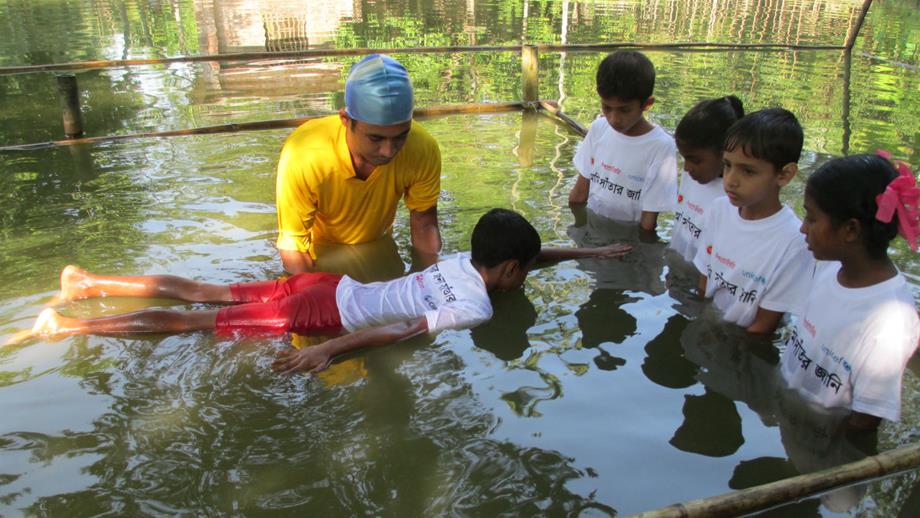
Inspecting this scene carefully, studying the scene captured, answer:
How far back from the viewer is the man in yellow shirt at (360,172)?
3.50 metres

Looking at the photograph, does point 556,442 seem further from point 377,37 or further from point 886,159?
point 377,37

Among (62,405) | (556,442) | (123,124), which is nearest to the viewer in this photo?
(556,442)

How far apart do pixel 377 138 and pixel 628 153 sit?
2.05m

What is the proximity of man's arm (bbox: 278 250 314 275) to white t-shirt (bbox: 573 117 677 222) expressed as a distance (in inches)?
88.5

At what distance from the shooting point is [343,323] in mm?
3670

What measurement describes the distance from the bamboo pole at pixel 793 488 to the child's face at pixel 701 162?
6.58 ft

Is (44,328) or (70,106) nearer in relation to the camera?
(44,328)

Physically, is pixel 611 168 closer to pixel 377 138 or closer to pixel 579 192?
pixel 579 192

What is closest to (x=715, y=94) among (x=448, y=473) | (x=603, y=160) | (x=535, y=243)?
(x=603, y=160)

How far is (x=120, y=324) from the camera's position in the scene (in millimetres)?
3674

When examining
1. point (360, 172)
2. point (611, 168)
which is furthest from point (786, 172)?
point (360, 172)

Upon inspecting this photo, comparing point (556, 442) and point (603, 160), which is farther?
point (603, 160)

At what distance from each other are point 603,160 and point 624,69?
2.81ft

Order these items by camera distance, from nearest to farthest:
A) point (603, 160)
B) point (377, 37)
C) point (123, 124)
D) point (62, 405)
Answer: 1. point (62, 405)
2. point (603, 160)
3. point (123, 124)
4. point (377, 37)
